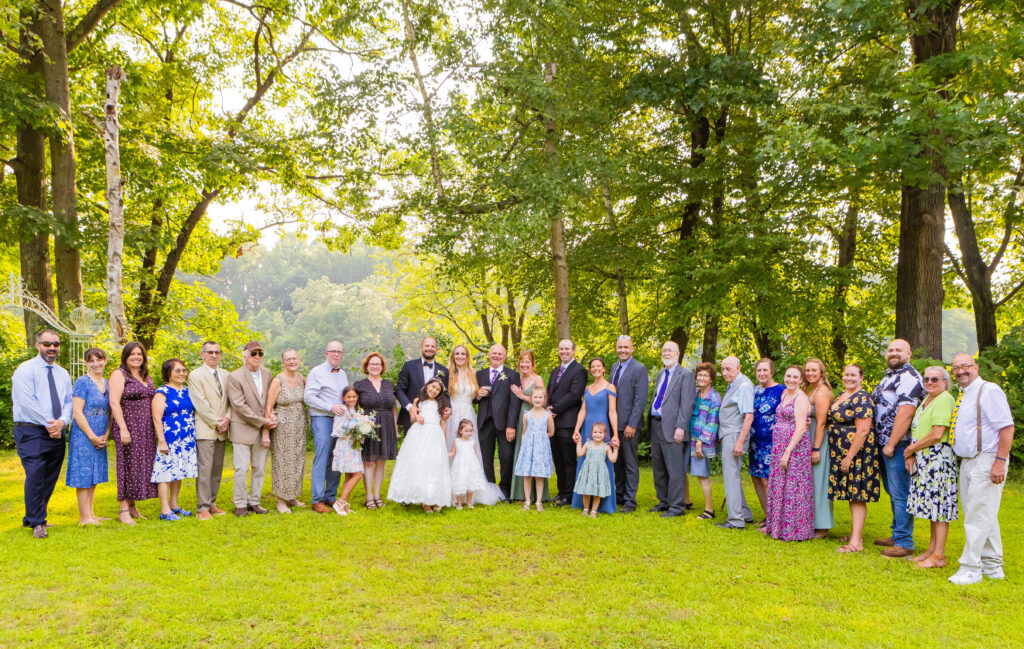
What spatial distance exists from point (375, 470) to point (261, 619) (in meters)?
3.35

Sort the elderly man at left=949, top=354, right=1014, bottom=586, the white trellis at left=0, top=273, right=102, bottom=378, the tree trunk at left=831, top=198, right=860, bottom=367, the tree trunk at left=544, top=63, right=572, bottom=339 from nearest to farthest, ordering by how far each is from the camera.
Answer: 1. the elderly man at left=949, top=354, right=1014, bottom=586
2. the tree trunk at left=544, top=63, right=572, bottom=339
3. the white trellis at left=0, top=273, right=102, bottom=378
4. the tree trunk at left=831, top=198, right=860, bottom=367

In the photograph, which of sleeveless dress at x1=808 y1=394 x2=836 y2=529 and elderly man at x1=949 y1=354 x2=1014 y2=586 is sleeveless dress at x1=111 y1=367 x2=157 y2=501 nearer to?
sleeveless dress at x1=808 y1=394 x2=836 y2=529

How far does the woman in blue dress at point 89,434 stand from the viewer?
627 centimetres

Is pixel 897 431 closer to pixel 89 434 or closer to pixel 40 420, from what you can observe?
pixel 89 434

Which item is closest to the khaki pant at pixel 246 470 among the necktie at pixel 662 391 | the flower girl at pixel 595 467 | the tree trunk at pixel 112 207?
the tree trunk at pixel 112 207

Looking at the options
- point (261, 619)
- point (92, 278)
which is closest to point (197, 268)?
point (92, 278)

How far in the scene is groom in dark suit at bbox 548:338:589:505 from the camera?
7797 mm

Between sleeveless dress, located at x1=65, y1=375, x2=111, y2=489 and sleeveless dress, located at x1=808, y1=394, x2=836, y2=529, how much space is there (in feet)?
22.7

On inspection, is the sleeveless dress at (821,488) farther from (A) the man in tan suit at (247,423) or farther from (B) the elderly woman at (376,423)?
(A) the man in tan suit at (247,423)

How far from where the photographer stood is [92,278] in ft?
58.7

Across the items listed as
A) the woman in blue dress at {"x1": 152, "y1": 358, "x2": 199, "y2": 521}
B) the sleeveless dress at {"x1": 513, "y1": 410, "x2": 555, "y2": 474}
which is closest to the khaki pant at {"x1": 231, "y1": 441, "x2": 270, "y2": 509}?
the woman in blue dress at {"x1": 152, "y1": 358, "x2": 199, "y2": 521}

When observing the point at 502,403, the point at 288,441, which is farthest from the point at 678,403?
the point at 288,441

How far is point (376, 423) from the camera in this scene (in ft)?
25.0

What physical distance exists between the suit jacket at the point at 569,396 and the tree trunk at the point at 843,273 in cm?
731
